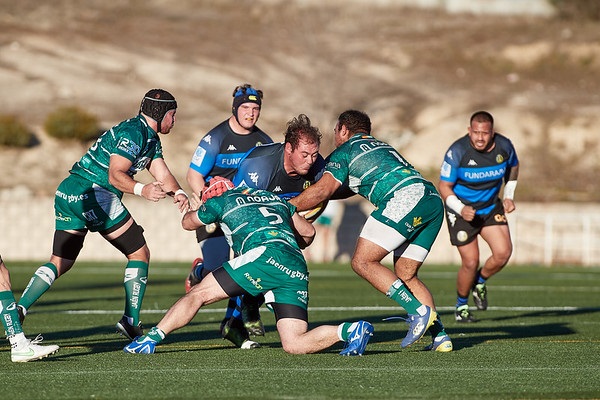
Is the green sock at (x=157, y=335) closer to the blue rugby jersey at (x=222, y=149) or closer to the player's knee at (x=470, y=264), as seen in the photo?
the blue rugby jersey at (x=222, y=149)

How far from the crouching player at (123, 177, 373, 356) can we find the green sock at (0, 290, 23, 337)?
1.00 meters

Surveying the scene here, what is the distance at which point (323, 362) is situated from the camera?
8383 mm

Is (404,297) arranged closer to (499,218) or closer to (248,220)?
(248,220)

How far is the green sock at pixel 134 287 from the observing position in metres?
9.74

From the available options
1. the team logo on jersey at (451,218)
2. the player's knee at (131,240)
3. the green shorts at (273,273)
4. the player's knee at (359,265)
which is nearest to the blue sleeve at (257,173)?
the player's knee at (131,240)

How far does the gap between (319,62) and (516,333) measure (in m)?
46.8

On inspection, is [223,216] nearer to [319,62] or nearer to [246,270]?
[246,270]

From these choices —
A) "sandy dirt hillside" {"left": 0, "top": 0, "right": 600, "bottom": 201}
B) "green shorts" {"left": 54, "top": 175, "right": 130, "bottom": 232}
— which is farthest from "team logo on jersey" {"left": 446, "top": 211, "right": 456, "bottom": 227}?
"sandy dirt hillside" {"left": 0, "top": 0, "right": 600, "bottom": 201}

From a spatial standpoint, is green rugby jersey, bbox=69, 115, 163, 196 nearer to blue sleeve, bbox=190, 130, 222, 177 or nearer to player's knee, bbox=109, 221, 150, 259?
player's knee, bbox=109, 221, 150, 259

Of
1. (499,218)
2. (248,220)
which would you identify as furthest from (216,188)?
(499,218)

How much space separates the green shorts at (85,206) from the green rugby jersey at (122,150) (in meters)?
0.07

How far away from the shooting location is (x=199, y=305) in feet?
27.9

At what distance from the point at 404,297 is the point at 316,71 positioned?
47.0m

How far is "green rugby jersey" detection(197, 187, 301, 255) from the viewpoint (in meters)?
8.52
